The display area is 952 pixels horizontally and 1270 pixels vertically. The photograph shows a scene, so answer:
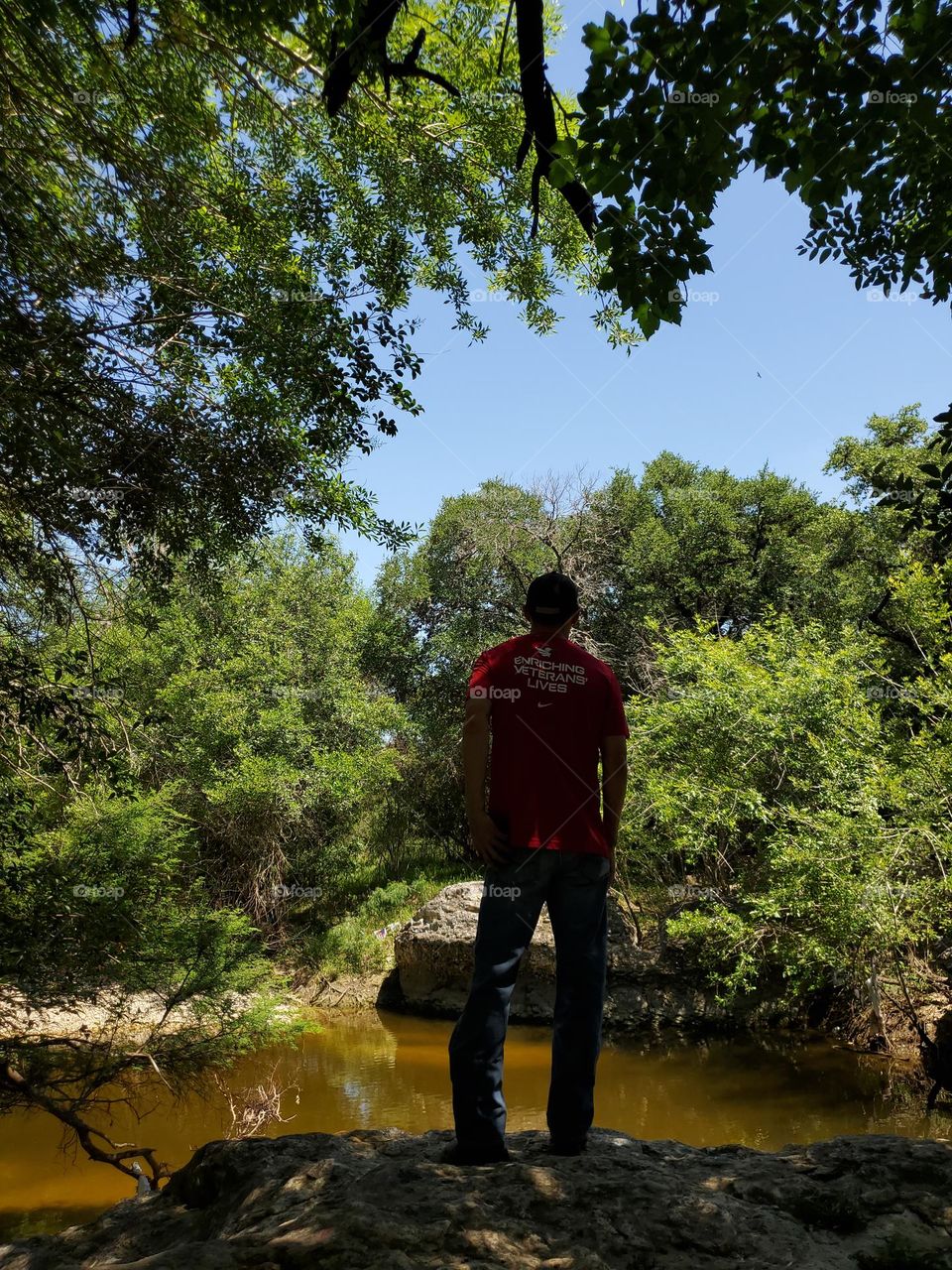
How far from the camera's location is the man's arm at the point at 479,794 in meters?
2.86

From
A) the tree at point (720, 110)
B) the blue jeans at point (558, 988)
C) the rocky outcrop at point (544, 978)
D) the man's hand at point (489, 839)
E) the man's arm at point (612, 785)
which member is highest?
the tree at point (720, 110)

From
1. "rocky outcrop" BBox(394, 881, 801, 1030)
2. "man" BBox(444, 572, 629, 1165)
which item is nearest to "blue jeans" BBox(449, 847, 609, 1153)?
"man" BBox(444, 572, 629, 1165)

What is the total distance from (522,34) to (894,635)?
1529cm

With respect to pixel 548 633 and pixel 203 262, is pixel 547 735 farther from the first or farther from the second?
pixel 203 262

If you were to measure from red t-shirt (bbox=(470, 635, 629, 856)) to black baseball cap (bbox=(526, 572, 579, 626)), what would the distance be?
9 centimetres

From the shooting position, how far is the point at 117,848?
8.23 meters

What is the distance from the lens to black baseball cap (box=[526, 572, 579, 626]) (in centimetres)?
320

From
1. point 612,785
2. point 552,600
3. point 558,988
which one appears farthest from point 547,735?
point 558,988

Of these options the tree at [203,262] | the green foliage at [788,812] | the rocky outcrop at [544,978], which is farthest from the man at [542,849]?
the rocky outcrop at [544,978]

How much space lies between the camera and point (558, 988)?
293 cm

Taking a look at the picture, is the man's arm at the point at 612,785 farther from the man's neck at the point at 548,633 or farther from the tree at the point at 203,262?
the tree at the point at 203,262

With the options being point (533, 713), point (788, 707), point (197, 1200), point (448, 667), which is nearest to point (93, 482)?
point (533, 713)

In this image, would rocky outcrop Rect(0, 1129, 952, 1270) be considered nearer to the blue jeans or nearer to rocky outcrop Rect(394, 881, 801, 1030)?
the blue jeans

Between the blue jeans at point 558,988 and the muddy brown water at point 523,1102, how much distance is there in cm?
608
